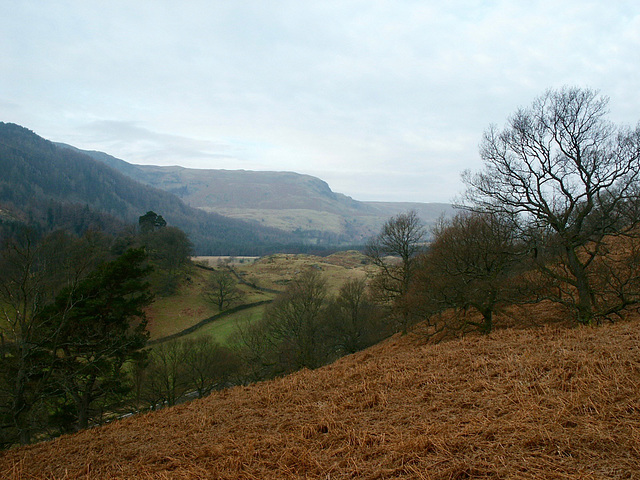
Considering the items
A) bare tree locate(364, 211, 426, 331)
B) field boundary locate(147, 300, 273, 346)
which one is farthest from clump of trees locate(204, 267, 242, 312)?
bare tree locate(364, 211, 426, 331)

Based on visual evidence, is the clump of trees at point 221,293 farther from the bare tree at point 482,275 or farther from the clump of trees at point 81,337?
the bare tree at point 482,275

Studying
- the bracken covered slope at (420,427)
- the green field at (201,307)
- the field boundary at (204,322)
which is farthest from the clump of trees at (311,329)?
the bracken covered slope at (420,427)

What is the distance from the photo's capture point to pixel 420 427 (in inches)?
207

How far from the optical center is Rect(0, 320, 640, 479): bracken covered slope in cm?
399

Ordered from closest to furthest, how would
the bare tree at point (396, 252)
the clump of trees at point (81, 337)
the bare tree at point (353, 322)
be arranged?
the clump of trees at point (81, 337)
the bare tree at point (396, 252)
the bare tree at point (353, 322)

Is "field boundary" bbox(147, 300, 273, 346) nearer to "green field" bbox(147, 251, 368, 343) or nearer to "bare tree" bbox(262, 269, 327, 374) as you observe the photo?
"green field" bbox(147, 251, 368, 343)

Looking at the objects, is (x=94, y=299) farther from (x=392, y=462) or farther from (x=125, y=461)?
(x=392, y=462)

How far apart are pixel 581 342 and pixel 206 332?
4668 cm

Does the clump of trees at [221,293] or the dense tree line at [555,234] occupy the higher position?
the dense tree line at [555,234]

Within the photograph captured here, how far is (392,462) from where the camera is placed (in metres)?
4.41

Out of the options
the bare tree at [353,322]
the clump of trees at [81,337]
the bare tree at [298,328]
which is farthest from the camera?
the bare tree at [353,322]

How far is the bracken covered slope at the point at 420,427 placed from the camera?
3.99 meters

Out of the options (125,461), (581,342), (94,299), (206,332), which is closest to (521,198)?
(581,342)

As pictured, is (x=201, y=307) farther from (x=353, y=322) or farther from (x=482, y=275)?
(x=482, y=275)
